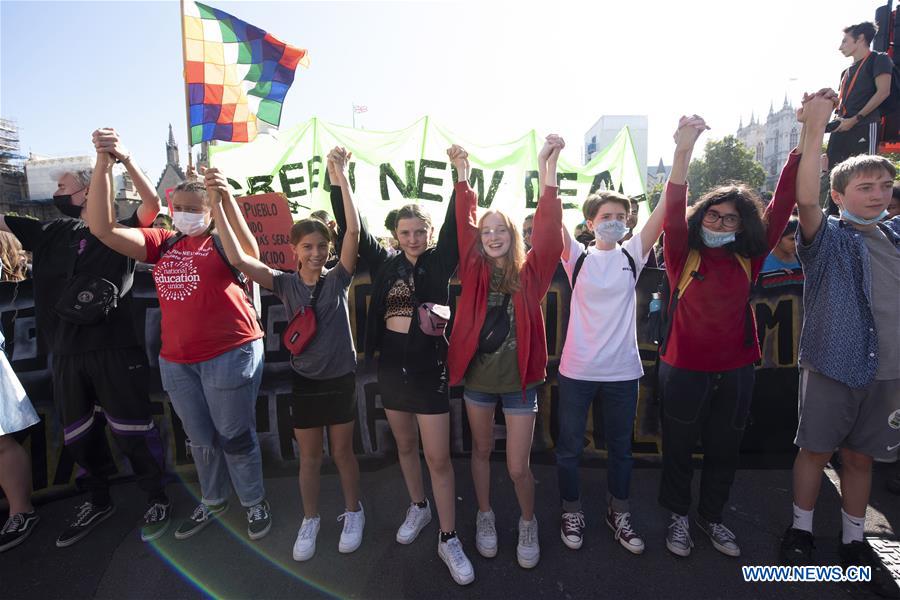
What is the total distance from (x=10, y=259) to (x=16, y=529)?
1824mm

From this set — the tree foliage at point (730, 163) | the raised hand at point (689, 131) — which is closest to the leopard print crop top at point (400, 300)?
the raised hand at point (689, 131)

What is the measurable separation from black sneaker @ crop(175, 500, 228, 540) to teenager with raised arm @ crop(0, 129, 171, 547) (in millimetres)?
135

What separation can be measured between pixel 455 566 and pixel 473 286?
141 cm

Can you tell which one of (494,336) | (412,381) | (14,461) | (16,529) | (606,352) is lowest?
(16,529)

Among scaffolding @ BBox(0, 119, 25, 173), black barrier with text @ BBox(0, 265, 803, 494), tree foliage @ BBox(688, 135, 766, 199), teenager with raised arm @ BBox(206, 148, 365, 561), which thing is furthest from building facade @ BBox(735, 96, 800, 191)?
scaffolding @ BBox(0, 119, 25, 173)

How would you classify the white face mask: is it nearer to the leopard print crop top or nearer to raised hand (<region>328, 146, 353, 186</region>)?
raised hand (<region>328, 146, 353, 186</region>)

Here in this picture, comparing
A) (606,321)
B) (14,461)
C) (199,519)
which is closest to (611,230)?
(606,321)

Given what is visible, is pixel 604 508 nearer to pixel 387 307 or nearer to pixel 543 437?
pixel 543 437

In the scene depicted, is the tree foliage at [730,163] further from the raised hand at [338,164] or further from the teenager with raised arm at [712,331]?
the raised hand at [338,164]

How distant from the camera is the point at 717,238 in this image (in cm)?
236

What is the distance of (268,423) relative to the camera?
3361 mm

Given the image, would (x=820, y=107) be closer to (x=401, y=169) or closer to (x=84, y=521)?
(x=84, y=521)

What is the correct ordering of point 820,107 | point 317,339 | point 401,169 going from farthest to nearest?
point 401,169 < point 317,339 < point 820,107

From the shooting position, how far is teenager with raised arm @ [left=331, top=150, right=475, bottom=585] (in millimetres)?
2303
